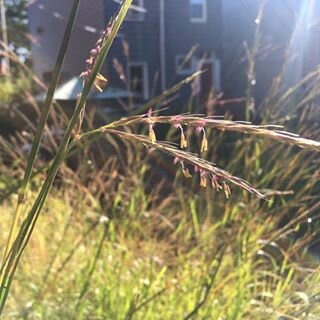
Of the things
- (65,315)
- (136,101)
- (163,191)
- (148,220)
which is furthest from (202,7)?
(65,315)

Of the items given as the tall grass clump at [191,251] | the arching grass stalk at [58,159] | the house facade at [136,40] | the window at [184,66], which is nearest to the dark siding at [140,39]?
the house facade at [136,40]

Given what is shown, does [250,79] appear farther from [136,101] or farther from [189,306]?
[136,101]

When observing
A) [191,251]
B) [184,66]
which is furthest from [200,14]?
[191,251]

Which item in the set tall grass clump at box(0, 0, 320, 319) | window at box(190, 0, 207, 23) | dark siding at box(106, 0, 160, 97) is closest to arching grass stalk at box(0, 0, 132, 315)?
tall grass clump at box(0, 0, 320, 319)

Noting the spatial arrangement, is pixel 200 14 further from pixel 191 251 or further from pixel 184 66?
pixel 191 251

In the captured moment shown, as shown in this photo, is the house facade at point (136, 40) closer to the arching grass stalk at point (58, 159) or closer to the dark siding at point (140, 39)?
the dark siding at point (140, 39)

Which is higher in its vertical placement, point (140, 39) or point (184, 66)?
point (184, 66)
